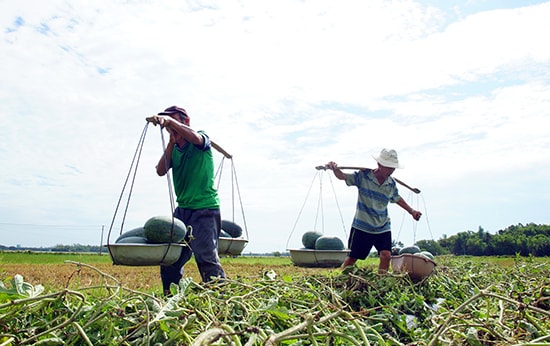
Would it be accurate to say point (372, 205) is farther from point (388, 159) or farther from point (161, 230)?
point (161, 230)

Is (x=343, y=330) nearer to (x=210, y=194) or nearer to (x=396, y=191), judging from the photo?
(x=210, y=194)

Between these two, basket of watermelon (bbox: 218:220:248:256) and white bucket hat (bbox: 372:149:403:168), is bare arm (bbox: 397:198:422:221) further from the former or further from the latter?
basket of watermelon (bbox: 218:220:248:256)

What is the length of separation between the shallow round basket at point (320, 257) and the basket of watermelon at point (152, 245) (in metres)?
2.20

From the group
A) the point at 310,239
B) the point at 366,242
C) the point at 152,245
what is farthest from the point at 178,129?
the point at 366,242

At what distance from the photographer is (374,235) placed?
6395 mm

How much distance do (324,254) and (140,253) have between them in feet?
9.06

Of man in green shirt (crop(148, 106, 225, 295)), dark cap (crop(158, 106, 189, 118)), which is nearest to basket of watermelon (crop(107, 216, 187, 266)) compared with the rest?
man in green shirt (crop(148, 106, 225, 295))

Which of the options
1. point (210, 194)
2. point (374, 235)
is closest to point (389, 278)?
point (210, 194)

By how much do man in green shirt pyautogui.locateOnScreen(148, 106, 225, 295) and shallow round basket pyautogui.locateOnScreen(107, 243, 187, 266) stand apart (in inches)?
29.9

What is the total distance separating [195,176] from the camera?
4617mm

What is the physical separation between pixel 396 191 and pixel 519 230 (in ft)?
131

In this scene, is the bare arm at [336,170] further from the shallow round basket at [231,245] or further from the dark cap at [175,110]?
the dark cap at [175,110]

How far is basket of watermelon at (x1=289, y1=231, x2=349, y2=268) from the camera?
559 centimetres

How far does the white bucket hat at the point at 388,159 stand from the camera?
6317 millimetres
